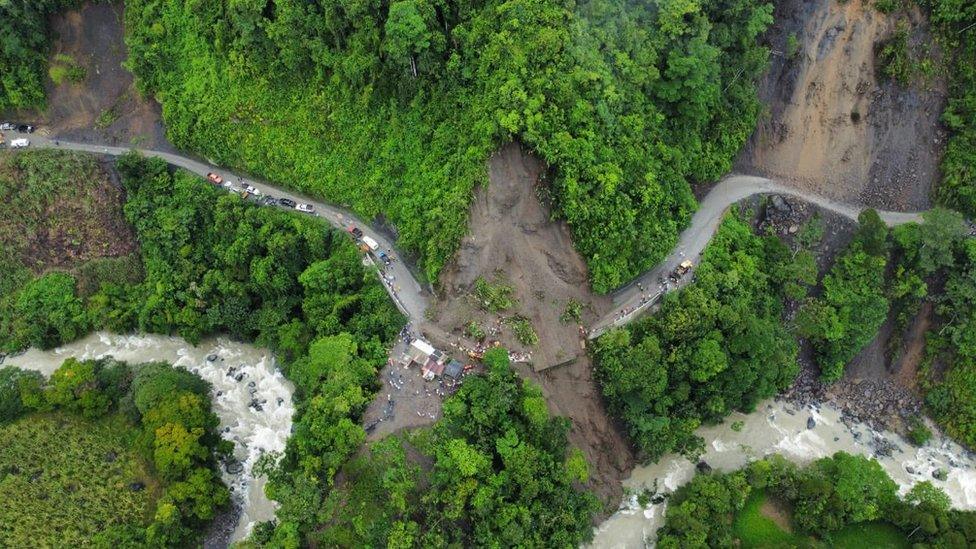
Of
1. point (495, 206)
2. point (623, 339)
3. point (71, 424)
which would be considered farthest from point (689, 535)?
point (71, 424)

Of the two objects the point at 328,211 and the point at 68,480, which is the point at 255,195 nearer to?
the point at 328,211

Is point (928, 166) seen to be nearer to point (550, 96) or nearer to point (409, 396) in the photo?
point (550, 96)

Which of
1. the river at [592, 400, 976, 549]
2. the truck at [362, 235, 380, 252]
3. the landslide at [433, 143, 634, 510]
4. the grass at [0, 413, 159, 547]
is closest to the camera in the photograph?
the grass at [0, 413, 159, 547]

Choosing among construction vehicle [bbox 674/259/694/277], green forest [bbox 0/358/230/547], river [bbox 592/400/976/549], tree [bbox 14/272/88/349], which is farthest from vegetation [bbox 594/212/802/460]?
tree [bbox 14/272/88/349]

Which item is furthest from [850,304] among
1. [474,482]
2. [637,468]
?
[474,482]

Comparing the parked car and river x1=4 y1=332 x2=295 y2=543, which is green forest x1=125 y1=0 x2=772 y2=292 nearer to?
the parked car

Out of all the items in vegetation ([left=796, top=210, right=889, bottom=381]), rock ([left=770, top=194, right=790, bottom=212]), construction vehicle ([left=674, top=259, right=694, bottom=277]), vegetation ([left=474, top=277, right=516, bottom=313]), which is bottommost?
vegetation ([left=796, top=210, right=889, bottom=381])

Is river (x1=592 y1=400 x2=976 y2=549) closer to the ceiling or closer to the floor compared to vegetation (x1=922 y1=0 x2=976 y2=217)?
closer to the floor
